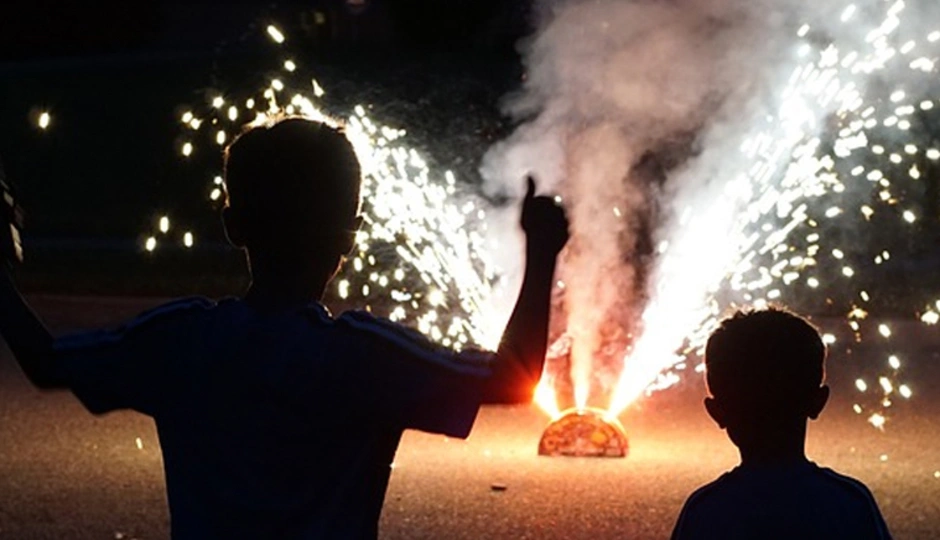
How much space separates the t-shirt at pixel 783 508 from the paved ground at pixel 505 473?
3.83m

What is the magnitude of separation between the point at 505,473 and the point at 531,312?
17.4 ft

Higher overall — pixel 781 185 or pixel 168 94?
pixel 168 94

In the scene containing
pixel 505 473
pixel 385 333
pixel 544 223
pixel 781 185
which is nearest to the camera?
pixel 544 223

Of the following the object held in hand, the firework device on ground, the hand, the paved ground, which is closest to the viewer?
the hand

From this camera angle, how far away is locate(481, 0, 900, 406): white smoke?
31.0 ft

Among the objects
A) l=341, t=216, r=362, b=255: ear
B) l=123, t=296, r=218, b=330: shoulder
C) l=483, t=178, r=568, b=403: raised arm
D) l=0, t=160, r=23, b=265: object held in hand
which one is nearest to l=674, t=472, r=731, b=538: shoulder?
l=483, t=178, r=568, b=403: raised arm

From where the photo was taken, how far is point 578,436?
8359 mm

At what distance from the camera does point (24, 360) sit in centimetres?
287

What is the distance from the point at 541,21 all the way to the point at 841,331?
13.0ft

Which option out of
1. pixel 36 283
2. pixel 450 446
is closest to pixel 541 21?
pixel 450 446

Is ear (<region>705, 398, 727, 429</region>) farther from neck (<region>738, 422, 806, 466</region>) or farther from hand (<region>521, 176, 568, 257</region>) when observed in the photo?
hand (<region>521, 176, 568, 257</region>)

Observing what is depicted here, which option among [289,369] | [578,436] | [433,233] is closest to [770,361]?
[289,369]

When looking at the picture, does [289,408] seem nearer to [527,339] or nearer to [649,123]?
[527,339]

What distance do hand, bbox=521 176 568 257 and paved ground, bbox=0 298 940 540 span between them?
4.21m
